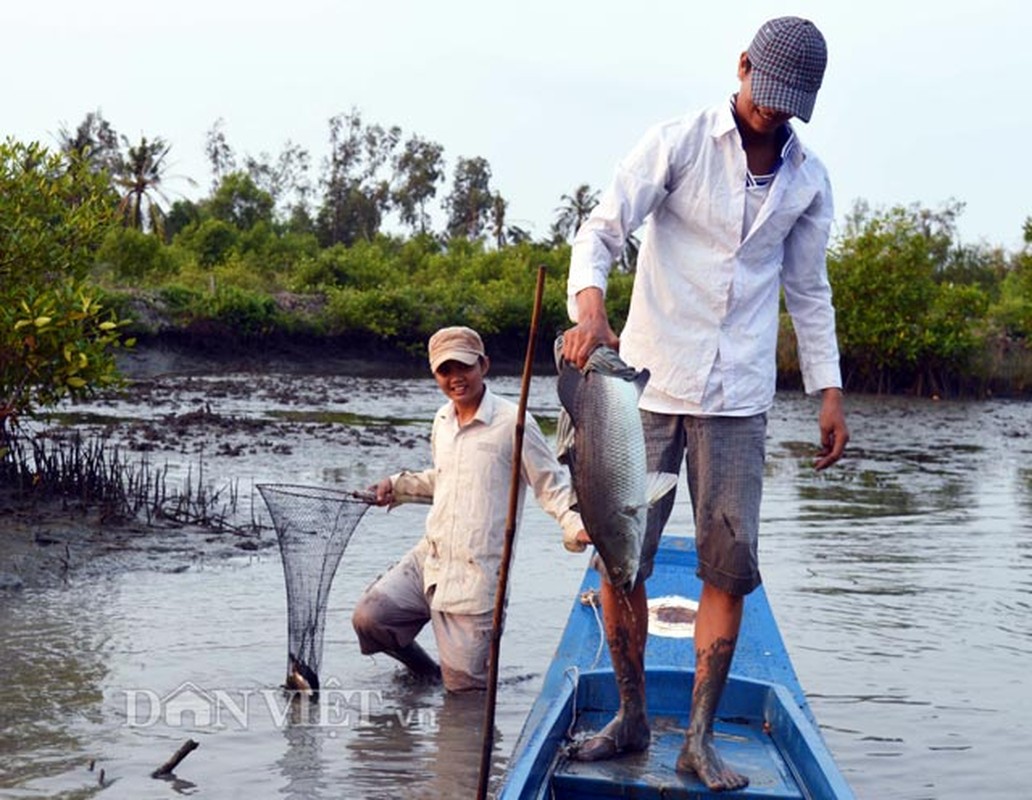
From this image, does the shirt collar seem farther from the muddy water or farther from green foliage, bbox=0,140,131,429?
green foliage, bbox=0,140,131,429

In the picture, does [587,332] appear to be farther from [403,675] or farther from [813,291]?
[403,675]

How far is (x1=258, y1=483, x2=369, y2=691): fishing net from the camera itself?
5988 mm

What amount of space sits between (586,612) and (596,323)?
2.46 meters

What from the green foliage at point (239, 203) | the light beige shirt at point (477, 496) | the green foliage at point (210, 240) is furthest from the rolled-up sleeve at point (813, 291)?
the green foliage at point (239, 203)

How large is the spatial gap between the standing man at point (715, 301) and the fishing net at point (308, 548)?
2.13 meters

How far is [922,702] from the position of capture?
23.1ft

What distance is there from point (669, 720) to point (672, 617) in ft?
4.02

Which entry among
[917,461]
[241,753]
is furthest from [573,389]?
[917,461]

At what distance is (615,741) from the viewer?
13.8 feet

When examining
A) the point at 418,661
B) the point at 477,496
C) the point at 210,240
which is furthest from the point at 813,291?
the point at 210,240

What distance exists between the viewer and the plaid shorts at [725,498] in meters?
3.96

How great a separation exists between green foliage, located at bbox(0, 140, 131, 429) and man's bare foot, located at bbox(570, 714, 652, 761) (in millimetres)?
5736

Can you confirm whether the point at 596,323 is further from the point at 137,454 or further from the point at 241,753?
the point at 137,454

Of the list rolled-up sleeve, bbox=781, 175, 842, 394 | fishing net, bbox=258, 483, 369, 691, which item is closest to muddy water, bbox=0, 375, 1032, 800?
fishing net, bbox=258, 483, 369, 691
